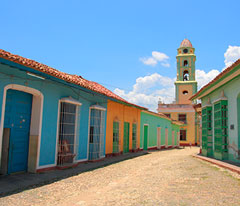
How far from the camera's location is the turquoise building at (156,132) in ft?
55.6

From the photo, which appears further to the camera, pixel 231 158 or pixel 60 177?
pixel 231 158

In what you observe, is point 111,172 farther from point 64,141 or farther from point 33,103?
point 33,103

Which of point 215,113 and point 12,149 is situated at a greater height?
point 215,113

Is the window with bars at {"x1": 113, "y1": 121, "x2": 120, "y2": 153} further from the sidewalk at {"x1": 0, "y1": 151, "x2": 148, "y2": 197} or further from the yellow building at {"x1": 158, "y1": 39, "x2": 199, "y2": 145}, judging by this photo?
the yellow building at {"x1": 158, "y1": 39, "x2": 199, "y2": 145}

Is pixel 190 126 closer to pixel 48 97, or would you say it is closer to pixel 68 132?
pixel 68 132

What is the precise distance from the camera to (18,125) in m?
6.55

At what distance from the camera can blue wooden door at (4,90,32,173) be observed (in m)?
6.25

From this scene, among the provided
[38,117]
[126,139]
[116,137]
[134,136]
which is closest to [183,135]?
[134,136]

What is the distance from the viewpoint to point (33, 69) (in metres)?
6.05

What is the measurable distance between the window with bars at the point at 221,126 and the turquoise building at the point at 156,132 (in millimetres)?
6852

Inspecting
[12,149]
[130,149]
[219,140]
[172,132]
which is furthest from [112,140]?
[172,132]

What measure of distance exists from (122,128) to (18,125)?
6.90m

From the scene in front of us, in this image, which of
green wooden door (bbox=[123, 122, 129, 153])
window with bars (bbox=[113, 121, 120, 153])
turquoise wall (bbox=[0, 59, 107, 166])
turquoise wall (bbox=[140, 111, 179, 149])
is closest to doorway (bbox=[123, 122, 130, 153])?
green wooden door (bbox=[123, 122, 129, 153])

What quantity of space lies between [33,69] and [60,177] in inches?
112
